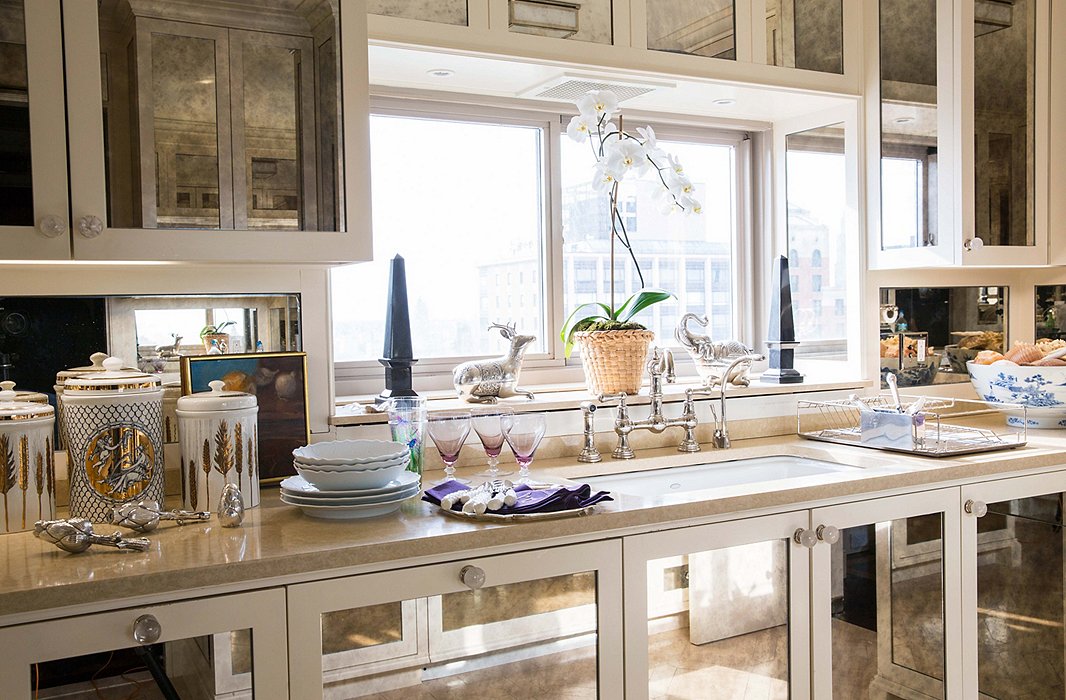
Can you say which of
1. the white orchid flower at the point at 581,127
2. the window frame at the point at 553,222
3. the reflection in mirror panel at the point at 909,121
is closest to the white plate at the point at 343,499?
the window frame at the point at 553,222

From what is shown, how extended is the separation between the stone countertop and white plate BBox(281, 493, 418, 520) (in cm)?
1

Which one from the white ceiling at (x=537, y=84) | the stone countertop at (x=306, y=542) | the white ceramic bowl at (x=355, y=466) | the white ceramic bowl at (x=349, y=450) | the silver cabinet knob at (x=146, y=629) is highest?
the white ceiling at (x=537, y=84)

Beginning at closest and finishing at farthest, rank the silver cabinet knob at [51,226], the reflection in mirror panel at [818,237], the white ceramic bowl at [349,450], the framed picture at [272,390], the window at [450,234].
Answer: the silver cabinet knob at [51,226] < the white ceramic bowl at [349,450] < the framed picture at [272,390] < the window at [450,234] < the reflection in mirror panel at [818,237]

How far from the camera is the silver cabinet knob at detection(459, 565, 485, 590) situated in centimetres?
153

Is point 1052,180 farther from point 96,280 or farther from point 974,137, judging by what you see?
point 96,280

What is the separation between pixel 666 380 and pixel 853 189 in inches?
33.0

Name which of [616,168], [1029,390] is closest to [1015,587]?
[1029,390]

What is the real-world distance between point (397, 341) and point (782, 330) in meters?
1.19

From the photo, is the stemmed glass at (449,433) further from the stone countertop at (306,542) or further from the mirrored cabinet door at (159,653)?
the mirrored cabinet door at (159,653)

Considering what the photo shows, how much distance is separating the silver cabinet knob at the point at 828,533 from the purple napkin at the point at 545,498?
50 cm

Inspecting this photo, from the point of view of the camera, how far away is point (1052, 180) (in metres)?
2.75

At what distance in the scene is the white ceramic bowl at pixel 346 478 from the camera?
5.28 ft

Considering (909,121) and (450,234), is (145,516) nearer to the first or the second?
(450,234)

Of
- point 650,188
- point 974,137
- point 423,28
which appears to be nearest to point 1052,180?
point 974,137
